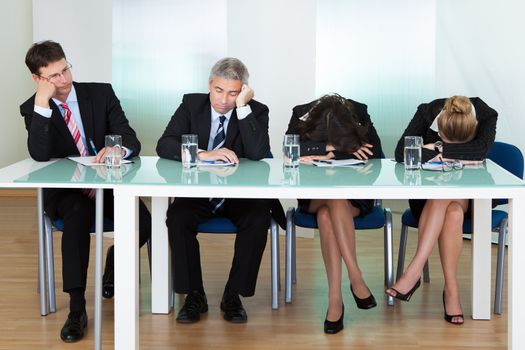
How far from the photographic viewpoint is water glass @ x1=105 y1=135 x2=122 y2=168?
435 cm

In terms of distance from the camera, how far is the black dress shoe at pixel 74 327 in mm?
4395

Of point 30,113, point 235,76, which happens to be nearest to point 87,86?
point 30,113

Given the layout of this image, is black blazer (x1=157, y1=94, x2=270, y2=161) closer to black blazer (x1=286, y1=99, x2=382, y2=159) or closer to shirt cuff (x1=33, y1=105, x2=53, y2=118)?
black blazer (x1=286, y1=99, x2=382, y2=159)

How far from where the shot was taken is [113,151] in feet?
14.3

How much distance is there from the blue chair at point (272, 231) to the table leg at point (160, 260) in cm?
19

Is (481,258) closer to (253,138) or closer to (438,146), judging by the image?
(438,146)

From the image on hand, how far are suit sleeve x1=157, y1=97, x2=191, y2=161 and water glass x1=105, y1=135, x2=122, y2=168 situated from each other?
1.48ft

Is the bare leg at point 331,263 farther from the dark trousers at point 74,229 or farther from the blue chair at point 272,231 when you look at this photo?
the dark trousers at point 74,229

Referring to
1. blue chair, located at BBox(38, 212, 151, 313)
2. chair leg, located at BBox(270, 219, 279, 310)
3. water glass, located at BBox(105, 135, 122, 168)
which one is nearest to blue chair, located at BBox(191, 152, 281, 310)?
chair leg, located at BBox(270, 219, 279, 310)

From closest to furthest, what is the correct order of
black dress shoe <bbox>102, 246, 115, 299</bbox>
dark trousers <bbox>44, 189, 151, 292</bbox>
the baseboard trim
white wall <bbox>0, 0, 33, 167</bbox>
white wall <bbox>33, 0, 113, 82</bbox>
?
dark trousers <bbox>44, 189, 151, 292</bbox>, black dress shoe <bbox>102, 246, 115, 299</bbox>, white wall <bbox>33, 0, 113, 82</bbox>, white wall <bbox>0, 0, 33, 167</bbox>, the baseboard trim

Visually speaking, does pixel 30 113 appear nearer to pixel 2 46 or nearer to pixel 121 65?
pixel 121 65

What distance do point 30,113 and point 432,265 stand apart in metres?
2.60

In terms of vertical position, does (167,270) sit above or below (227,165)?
below

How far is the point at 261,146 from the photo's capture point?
482 centimetres
